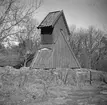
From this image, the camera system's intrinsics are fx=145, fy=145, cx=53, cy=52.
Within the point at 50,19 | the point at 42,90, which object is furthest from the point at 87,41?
the point at 42,90

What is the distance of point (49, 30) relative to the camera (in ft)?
73.1

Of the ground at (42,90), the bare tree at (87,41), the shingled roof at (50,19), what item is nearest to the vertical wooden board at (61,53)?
the shingled roof at (50,19)

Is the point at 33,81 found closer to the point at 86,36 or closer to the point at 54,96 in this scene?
the point at 54,96

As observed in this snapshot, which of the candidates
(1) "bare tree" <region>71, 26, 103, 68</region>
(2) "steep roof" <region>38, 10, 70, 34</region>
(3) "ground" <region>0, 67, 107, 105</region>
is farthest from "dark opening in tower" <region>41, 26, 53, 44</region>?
(1) "bare tree" <region>71, 26, 103, 68</region>

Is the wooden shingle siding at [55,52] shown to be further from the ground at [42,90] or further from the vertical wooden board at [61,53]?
the ground at [42,90]

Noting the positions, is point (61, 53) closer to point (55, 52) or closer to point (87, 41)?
point (55, 52)

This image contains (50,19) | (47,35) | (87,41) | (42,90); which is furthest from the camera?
(87,41)

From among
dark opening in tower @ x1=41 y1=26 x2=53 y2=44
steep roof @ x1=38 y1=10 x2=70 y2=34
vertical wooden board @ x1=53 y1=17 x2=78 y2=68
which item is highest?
steep roof @ x1=38 y1=10 x2=70 y2=34

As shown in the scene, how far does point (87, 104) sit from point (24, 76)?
5335 mm

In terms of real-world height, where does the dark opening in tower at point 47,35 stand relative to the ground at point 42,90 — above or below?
above

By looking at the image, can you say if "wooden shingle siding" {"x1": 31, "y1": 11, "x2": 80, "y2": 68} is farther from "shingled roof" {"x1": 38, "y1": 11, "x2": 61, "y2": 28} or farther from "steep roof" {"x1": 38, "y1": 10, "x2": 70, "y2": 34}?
"shingled roof" {"x1": 38, "y1": 11, "x2": 61, "y2": 28}

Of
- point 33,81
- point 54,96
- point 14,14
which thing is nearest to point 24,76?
point 33,81

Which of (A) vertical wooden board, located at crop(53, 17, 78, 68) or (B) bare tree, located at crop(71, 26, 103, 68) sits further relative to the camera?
(B) bare tree, located at crop(71, 26, 103, 68)

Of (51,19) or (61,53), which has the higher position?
(51,19)
